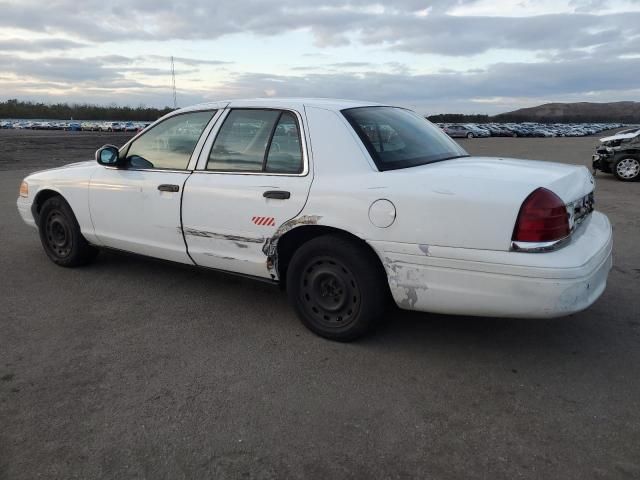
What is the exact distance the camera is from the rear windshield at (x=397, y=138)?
364 cm

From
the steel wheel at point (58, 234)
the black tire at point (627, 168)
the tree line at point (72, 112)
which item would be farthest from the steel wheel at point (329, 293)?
the tree line at point (72, 112)

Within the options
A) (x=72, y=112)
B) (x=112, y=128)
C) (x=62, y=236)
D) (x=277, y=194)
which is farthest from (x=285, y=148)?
(x=72, y=112)

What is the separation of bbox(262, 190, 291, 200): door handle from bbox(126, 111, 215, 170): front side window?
917mm

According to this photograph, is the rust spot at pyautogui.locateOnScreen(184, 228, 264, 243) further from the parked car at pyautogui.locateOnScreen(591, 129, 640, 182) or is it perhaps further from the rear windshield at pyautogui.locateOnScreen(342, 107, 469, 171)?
the parked car at pyautogui.locateOnScreen(591, 129, 640, 182)

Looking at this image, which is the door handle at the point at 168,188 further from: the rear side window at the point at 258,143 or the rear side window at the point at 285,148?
the rear side window at the point at 285,148

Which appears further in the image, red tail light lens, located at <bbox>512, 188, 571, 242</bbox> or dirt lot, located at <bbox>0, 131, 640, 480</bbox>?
red tail light lens, located at <bbox>512, 188, 571, 242</bbox>

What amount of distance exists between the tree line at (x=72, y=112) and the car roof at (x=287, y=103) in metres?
117

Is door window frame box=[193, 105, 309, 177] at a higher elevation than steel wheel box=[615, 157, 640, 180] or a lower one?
higher

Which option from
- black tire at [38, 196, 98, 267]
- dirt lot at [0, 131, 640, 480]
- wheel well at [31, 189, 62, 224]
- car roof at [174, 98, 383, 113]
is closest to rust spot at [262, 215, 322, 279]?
dirt lot at [0, 131, 640, 480]

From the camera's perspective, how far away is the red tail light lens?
2.96 metres

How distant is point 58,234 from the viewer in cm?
545

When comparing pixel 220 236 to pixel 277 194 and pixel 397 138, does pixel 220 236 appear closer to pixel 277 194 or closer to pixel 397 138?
pixel 277 194

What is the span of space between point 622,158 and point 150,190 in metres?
13.0

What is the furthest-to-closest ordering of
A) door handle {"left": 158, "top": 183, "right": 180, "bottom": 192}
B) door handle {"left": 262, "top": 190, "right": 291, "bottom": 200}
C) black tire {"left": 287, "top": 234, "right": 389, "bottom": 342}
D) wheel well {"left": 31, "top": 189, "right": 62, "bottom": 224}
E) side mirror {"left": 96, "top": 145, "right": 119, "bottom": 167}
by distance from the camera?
wheel well {"left": 31, "top": 189, "right": 62, "bottom": 224}
side mirror {"left": 96, "top": 145, "right": 119, "bottom": 167}
door handle {"left": 158, "top": 183, "right": 180, "bottom": 192}
door handle {"left": 262, "top": 190, "right": 291, "bottom": 200}
black tire {"left": 287, "top": 234, "right": 389, "bottom": 342}
